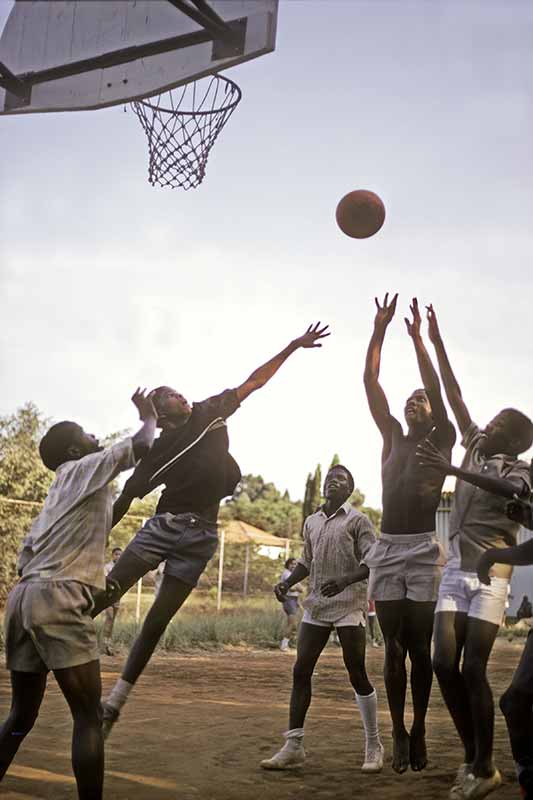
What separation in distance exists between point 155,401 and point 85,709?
106 inches

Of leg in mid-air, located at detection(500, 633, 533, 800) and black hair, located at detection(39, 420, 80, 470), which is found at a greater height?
black hair, located at detection(39, 420, 80, 470)

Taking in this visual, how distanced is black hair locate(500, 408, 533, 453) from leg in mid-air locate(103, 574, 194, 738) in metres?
2.44

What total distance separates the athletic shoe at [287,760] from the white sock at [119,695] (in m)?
1.34

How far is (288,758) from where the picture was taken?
21.3ft

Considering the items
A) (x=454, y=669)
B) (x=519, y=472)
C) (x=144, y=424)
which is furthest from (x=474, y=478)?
(x=144, y=424)

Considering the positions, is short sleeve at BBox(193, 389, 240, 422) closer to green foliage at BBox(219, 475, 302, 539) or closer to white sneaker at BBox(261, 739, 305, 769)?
white sneaker at BBox(261, 739, 305, 769)

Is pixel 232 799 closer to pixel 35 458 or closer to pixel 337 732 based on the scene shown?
pixel 337 732

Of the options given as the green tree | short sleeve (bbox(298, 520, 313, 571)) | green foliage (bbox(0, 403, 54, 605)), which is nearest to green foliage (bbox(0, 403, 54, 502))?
green foliage (bbox(0, 403, 54, 605))

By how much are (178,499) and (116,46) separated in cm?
414

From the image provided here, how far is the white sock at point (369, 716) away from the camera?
654cm

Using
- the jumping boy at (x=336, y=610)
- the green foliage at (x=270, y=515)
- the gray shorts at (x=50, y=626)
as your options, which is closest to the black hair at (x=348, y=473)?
the jumping boy at (x=336, y=610)

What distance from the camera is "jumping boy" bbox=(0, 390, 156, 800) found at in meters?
4.40

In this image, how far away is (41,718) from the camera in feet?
28.6

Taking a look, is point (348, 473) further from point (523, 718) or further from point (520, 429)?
point (523, 718)
